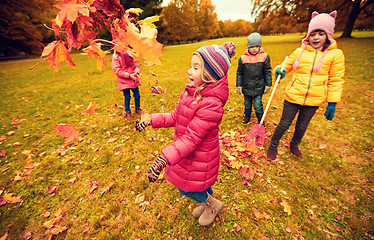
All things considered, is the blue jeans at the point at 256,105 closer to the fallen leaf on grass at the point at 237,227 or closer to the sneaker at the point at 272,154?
the sneaker at the point at 272,154

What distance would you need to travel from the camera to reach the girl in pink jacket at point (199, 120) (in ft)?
4.88

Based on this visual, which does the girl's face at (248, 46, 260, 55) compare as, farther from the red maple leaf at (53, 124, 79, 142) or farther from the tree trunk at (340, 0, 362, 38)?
the tree trunk at (340, 0, 362, 38)

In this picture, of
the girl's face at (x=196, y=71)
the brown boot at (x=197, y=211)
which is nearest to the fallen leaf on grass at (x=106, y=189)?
the brown boot at (x=197, y=211)

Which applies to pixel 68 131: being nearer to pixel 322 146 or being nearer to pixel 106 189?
pixel 106 189

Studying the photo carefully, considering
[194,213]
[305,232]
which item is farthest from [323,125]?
[194,213]

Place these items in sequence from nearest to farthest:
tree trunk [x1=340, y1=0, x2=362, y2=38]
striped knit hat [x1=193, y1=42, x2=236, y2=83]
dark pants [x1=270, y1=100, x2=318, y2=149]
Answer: striped knit hat [x1=193, y1=42, x2=236, y2=83], dark pants [x1=270, y1=100, x2=318, y2=149], tree trunk [x1=340, y1=0, x2=362, y2=38]

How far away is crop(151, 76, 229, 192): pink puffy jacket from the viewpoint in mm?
1534

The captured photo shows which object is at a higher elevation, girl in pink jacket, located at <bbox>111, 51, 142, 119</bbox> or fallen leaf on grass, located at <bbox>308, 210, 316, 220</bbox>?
girl in pink jacket, located at <bbox>111, 51, 142, 119</bbox>

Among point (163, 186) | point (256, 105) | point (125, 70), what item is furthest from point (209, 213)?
point (125, 70)

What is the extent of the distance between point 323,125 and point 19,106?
10.9m

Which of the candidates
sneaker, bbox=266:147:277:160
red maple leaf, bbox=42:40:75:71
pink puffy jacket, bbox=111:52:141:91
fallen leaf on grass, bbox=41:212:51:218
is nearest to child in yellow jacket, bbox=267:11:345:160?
sneaker, bbox=266:147:277:160

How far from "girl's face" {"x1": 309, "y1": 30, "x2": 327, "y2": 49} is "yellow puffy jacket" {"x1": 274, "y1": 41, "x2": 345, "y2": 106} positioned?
0.12 m

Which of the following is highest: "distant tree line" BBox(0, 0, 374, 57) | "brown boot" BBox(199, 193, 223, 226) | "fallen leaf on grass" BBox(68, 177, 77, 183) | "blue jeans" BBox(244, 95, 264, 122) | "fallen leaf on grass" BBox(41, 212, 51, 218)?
"distant tree line" BBox(0, 0, 374, 57)

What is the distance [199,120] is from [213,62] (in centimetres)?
55
